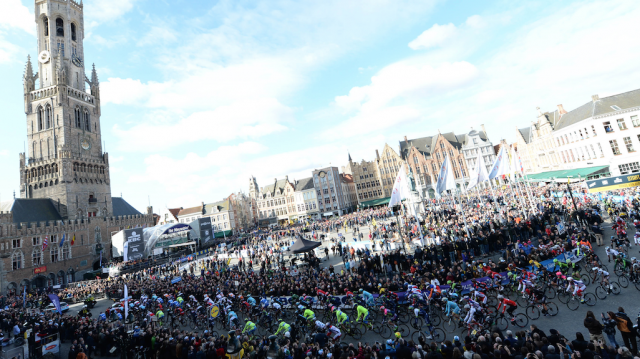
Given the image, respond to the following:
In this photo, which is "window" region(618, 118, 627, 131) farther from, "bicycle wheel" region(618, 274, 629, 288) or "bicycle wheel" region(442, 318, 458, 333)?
"bicycle wheel" region(442, 318, 458, 333)

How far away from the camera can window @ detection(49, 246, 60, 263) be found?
147 feet

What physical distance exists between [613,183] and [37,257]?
73827 millimetres

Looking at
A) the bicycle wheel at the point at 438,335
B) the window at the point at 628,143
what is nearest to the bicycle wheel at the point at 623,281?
the bicycle wheel at the point at 438,335

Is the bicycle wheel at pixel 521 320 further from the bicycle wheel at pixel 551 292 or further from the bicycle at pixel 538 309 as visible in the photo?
the bicycle wheel at pixel 551 292

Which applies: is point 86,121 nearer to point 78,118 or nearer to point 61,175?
point 78,118

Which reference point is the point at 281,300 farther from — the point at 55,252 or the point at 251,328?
the point at 55,252

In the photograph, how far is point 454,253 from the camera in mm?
20797

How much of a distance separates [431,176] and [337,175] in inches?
1020

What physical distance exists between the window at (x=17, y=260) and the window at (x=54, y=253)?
3998mm

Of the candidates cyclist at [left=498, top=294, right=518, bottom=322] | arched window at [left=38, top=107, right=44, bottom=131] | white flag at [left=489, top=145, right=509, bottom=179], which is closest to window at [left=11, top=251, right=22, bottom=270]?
arched window at [left=38, top=107, right=44, bottom=131]

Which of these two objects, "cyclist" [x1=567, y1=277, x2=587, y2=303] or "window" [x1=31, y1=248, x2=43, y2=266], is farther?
"window" [x1=31, y1=248, x2=43, y2=266]

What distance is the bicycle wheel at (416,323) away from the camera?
1219 cm

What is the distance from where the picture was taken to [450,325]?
12.3 metres

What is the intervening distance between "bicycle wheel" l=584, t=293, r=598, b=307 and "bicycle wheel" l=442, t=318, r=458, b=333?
476cm
